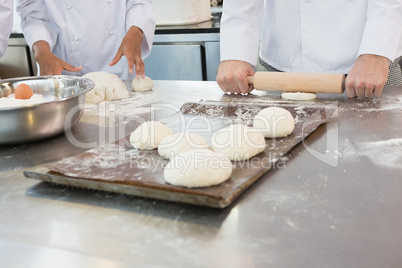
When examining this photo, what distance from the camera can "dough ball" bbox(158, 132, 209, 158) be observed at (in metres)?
0.98

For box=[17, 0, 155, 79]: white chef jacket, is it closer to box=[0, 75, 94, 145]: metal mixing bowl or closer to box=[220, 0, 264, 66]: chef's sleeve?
box=[220, 0, 264, 66]: chef's sleeve

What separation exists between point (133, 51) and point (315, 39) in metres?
0.83

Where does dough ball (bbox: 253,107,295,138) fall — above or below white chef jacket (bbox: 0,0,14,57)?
below

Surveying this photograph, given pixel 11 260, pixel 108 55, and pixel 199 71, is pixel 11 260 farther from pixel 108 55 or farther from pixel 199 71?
pixel 199 71

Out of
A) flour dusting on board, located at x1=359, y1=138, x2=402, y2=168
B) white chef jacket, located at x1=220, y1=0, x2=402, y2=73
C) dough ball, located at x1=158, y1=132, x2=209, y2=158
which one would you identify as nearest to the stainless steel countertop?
flour dusting on board, located at x1=359, y1=138, x2=402, y2=168

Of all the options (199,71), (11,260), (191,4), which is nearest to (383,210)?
(11,260)

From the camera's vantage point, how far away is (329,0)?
67.3 inches

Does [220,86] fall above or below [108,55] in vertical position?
below

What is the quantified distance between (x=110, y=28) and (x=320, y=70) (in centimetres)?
110

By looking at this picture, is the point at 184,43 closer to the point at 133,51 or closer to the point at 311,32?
the point at 133,51

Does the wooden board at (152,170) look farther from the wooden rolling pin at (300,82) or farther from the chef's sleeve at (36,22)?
the chef's sleeve at (36,22)

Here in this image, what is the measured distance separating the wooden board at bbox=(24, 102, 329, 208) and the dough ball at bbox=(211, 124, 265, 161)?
Answer: 0.02m

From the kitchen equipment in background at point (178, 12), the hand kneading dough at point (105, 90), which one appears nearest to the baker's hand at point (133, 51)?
the hand kneading dough at point (105, 90)

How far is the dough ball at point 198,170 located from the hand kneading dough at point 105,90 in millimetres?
849
